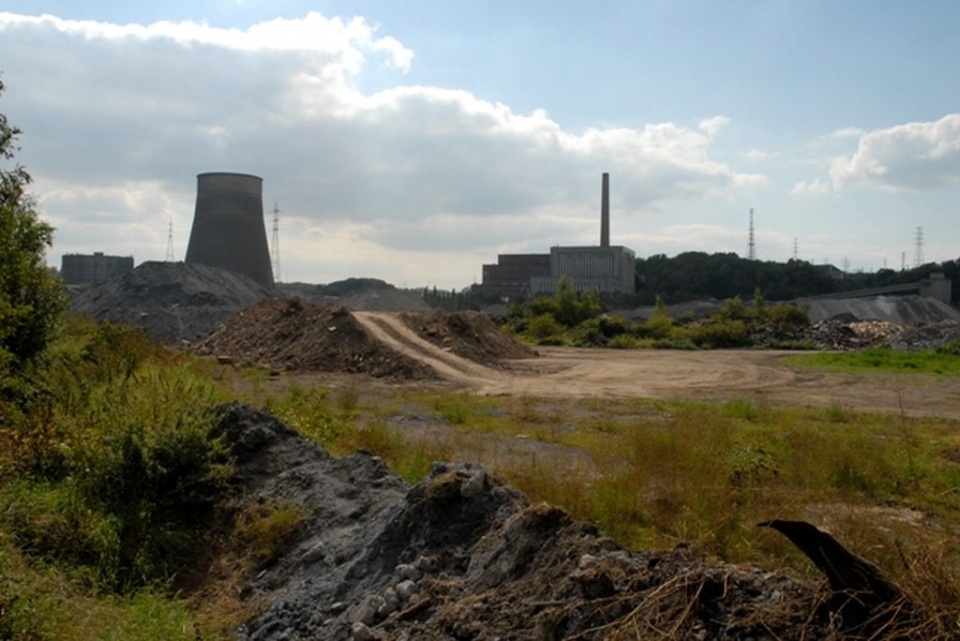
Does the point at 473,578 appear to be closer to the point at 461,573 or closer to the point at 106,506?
the point at 461,573

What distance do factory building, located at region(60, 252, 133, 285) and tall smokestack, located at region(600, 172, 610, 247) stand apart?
4039 centimetres

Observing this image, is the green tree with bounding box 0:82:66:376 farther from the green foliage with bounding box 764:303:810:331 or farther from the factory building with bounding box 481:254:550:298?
the factory building with bounding box 481:254:550:298

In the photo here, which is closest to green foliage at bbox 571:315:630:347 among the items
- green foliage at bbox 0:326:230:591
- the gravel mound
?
the gravel mound

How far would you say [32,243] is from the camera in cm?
1360

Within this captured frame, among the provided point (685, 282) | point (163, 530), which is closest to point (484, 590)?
point (163, 530)

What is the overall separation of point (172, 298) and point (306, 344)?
64.0 feet

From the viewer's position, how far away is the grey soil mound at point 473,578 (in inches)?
144

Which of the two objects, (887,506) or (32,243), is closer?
(887,506)

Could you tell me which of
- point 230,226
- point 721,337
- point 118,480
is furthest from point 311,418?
point 230,226

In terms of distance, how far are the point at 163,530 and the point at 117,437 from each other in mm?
975

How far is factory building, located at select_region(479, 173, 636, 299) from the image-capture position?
82.4 m

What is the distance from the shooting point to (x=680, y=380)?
928 inches

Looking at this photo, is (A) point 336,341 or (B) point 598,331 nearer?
(A) point 336,341

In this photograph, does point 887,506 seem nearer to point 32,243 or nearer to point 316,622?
point 316,622
